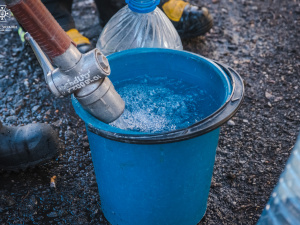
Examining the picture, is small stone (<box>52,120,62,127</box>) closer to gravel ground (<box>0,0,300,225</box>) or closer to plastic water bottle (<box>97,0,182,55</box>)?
gravel ground (<box>0,0,300,225</box>)

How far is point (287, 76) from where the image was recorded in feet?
7.29

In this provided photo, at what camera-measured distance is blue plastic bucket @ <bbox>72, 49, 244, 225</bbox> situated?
107 cm

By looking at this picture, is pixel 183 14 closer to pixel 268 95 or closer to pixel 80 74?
pixel 268 95

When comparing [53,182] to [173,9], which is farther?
[173,9]

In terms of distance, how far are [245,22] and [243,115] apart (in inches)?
41.0

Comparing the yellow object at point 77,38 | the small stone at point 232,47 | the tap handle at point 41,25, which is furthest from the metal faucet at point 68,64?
the small stone at point 232,47

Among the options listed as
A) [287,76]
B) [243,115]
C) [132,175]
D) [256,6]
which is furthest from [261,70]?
[132,175]

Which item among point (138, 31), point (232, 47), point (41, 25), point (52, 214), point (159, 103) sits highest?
point (41, 25)

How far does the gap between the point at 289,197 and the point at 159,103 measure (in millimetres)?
755

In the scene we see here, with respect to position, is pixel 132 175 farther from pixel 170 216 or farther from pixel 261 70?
pixel 261 70

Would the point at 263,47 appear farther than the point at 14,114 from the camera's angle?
Yes

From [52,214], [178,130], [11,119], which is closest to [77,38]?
[11,119]

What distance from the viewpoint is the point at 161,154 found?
1.12m

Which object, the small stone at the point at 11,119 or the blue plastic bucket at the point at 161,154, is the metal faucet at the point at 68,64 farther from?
the small stone at the point at 11,119
